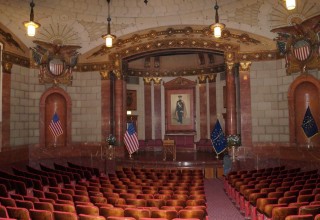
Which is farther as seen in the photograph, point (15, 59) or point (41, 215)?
point (15, 59)

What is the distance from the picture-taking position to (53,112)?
61.2ft

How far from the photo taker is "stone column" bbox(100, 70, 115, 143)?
1891 cm

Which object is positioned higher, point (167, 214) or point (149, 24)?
point (149, 24)

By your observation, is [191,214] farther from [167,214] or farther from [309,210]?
[309,210]

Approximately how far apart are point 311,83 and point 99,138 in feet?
43.0

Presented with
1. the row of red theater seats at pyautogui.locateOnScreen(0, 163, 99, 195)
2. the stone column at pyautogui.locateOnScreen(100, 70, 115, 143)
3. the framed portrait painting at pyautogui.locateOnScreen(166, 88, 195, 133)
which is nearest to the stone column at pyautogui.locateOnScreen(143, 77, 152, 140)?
the framed portrait painting at pyautogui.locateOnScreen(166, 88, 195, 133)

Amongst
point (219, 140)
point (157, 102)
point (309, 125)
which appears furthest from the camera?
point (157, 102)

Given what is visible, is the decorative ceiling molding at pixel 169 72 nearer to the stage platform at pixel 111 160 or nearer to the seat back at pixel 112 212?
the stage platform at pixel 111 160

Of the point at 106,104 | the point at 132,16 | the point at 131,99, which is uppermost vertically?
the point at 132,16

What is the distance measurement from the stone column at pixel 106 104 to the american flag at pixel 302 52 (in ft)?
37.5

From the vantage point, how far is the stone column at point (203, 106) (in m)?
22.5

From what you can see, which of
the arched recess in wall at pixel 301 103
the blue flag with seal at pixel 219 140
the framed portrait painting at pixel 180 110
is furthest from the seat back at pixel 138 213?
the framed portrait painting at pixel 180 110

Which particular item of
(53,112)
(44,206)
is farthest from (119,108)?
(44,206)

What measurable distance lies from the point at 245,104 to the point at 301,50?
13.8ft
